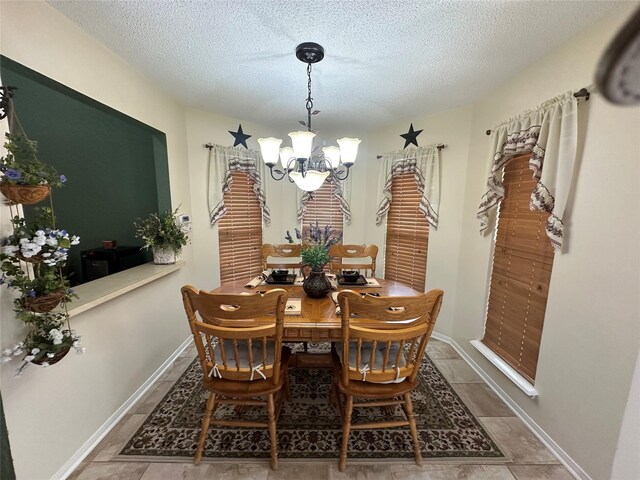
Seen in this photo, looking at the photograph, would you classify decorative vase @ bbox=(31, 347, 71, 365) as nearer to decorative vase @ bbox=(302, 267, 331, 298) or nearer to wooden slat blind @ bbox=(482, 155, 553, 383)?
decorative vase @ bbox=(302, 267, 331, 298)

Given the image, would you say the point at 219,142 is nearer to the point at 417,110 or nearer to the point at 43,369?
the point at 417,110

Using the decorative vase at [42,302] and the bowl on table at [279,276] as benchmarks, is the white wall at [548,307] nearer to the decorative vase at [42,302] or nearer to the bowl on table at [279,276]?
the decorative vase at [42,302]

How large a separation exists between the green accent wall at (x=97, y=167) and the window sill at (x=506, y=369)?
3.14 meters

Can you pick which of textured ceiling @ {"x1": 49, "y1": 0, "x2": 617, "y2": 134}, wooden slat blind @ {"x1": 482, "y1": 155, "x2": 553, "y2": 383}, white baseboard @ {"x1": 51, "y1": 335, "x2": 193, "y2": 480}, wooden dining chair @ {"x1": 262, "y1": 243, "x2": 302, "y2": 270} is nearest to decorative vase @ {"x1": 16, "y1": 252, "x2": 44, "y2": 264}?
white baseboard @ {"x1": 51, "y1": 335, "x2": 193, "y2": 480}

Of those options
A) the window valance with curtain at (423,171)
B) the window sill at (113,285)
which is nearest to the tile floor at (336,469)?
the window sill at (113,285)

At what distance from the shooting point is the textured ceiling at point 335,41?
1419 millimetres

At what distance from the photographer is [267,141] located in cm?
180

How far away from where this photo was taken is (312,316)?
1.65 meters

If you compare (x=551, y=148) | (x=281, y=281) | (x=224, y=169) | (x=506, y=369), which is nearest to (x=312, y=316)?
(x=281, y=281)

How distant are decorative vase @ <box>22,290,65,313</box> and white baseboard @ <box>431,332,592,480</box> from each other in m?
2.89

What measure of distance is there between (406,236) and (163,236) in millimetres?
2610

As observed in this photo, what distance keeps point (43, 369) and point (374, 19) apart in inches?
102

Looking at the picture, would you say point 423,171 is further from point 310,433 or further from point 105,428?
point 105,428

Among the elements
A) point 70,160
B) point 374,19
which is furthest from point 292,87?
point 70,160
